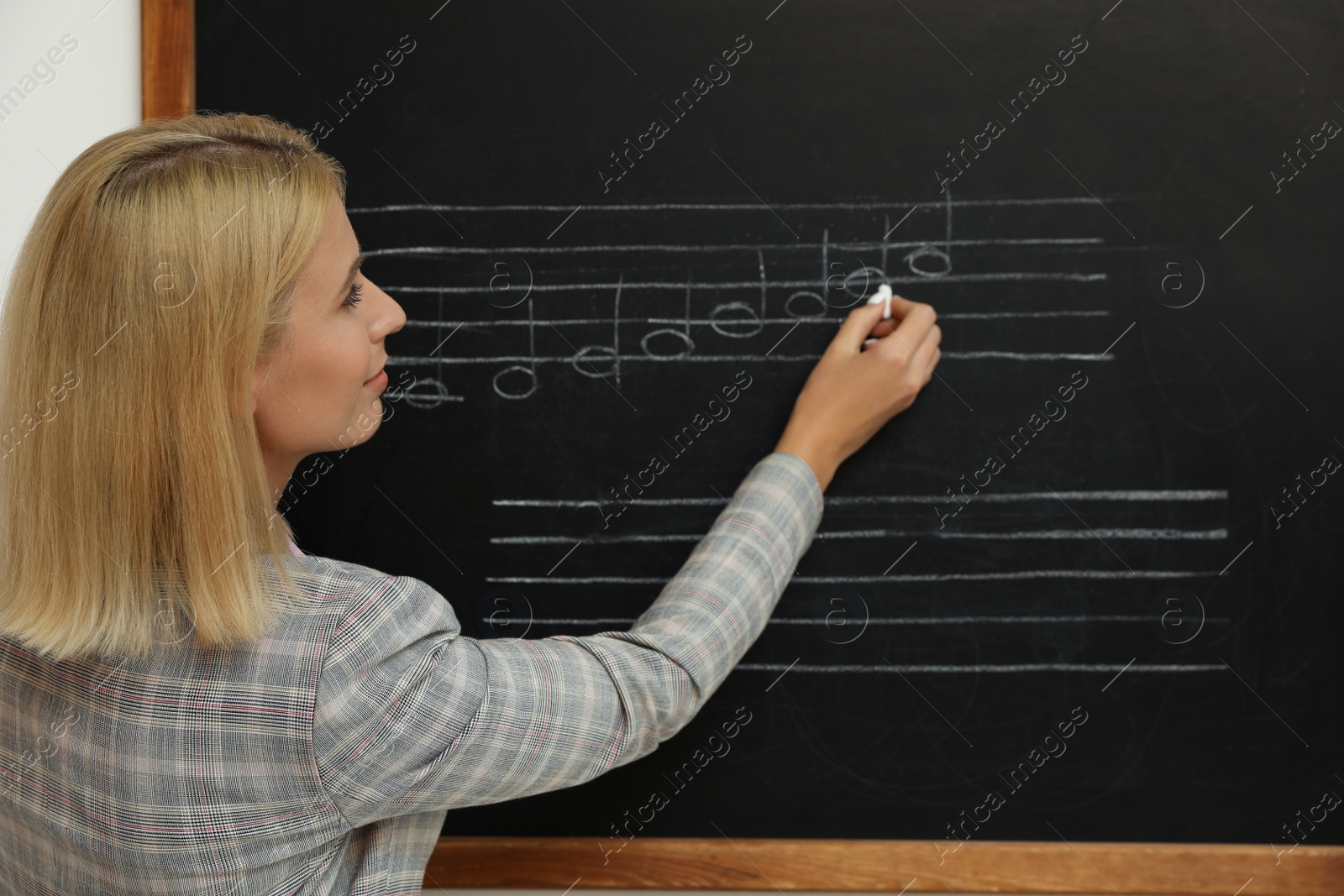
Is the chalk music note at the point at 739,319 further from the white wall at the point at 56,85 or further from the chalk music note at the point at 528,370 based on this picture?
the white wall at the point at 56,85

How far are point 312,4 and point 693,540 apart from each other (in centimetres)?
80

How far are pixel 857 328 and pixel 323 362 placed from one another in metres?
0.59

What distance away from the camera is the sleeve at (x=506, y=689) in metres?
0.74

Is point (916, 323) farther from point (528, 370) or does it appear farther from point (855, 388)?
point (528, 370)

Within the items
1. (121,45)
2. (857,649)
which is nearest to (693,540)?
(857,649)

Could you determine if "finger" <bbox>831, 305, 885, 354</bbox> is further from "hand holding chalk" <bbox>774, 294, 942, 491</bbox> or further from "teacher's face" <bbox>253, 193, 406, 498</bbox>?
"teacher's face" <bbox>253, 193, 406, 498</bbox>

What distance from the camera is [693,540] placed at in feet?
3.76

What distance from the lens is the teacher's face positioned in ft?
2.59

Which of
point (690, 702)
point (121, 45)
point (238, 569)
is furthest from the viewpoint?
point (121, 45)

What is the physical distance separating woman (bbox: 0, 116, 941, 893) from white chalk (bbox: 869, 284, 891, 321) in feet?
1.88

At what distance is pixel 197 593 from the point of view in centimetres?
72

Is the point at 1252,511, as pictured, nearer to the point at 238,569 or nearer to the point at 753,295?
the point at 753,295

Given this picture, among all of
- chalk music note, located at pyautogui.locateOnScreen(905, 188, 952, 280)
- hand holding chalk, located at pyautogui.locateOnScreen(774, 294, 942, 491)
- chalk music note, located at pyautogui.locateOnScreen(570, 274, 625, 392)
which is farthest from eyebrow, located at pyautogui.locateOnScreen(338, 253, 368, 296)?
chalk music note, located at pyautogui.locateOnScreen(905, 188, 952, 280)

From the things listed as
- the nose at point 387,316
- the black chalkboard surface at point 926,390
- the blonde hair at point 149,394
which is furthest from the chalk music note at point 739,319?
the blonde hair at point 149,394
